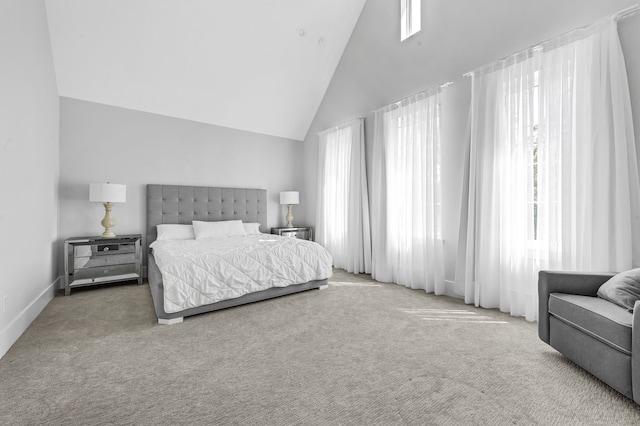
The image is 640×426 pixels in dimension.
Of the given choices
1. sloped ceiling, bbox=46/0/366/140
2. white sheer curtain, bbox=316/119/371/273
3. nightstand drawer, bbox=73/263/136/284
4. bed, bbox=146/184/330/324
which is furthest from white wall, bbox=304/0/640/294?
nightstand drawer, bbox=73/263/136/284

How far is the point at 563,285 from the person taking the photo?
1948mm

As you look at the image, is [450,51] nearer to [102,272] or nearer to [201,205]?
[201,205]

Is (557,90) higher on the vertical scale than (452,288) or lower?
higher

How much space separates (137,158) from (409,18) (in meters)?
4.32

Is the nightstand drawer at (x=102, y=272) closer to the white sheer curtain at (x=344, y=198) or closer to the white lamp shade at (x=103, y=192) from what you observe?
the white lamp shade at (x=103, y=192)

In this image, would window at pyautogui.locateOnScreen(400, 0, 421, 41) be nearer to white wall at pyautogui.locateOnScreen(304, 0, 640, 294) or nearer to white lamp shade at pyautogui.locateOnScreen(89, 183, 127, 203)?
white wall at pyautogui.locateOnScreen(304, 0, 640, 294)

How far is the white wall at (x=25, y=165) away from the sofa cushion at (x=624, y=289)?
3978 mm

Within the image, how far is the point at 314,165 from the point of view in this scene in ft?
18.6

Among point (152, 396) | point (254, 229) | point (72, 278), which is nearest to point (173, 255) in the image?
point (152, 396)

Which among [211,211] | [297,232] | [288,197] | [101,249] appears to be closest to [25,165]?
[101,249]

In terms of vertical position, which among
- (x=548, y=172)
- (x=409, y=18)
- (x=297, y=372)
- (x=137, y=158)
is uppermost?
(x=409, y=18)

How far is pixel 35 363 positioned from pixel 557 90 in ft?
14.5

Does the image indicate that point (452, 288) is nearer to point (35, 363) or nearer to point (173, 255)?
point (173, 255)

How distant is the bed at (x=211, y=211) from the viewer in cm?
317
